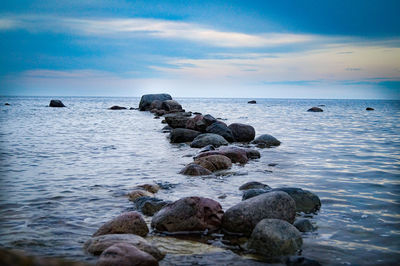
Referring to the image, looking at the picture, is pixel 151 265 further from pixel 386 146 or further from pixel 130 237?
pixel 386 146

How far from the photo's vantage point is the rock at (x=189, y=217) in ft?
20.5

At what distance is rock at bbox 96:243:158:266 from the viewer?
4.52 metres

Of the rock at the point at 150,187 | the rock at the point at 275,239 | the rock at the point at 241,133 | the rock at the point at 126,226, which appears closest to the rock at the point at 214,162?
the rock at the point at 150,187

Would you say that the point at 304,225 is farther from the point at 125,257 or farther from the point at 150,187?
the point at 150,187

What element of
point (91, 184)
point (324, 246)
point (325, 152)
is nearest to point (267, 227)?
point (324, 246)

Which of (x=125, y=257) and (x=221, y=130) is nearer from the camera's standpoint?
(x=125, y=257)

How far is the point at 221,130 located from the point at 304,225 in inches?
536

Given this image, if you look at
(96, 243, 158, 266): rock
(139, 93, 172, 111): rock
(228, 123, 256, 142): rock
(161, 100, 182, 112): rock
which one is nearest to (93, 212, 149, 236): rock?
(96, 243, 158, 266): rock

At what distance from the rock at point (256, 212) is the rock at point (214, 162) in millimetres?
4900

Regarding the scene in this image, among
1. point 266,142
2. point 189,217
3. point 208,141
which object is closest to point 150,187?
point 189,217

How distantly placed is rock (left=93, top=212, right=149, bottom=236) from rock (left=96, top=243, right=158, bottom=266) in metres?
1.04

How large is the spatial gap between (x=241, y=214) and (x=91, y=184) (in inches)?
193

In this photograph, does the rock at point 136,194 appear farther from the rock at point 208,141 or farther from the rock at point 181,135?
the rock at point 181,135

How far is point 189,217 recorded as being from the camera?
6.29m
